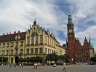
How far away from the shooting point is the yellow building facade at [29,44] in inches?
2080

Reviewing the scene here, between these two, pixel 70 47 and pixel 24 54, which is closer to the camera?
pixel 24 54

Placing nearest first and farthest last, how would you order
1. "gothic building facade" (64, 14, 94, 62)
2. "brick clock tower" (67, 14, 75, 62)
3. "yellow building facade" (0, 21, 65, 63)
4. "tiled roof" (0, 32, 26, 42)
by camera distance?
"yellow building facade" (0, 21, 65, 63)
"tiled roof" (0, 32, 26, 42)
"gothic building facade" (64, 14, 94, 62)
"brick clock tower" (67, 14, 75, 62)

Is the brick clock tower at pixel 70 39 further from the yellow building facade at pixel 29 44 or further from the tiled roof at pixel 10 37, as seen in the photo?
the tiled roof at pixel 10 37

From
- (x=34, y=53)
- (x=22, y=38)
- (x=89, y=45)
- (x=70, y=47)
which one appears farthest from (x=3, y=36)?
(x=89, y=45)

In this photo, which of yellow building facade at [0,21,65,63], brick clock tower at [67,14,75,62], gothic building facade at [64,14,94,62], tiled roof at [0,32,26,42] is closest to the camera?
yellow building facade at [0,21,65,63]

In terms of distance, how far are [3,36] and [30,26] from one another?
19.7 meters

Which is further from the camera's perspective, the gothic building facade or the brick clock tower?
the brick clock tower

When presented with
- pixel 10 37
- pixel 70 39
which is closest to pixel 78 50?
pixel 70 39

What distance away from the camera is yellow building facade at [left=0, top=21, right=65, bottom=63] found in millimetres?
52844

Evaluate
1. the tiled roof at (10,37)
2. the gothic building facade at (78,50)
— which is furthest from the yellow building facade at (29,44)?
the gothic building facade at (78,50)

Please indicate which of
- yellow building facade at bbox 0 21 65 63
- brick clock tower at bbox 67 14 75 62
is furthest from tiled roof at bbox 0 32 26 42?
brick clock tower at bbox 67 14 75 62

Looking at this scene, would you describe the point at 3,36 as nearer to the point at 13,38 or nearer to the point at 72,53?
the point at 13,38

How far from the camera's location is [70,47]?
9694 cm

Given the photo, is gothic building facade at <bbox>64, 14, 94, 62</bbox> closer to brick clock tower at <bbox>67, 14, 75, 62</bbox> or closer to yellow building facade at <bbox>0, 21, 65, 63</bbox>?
brick clock tower at <bbox>67, 14, 75, 62</bbox>
